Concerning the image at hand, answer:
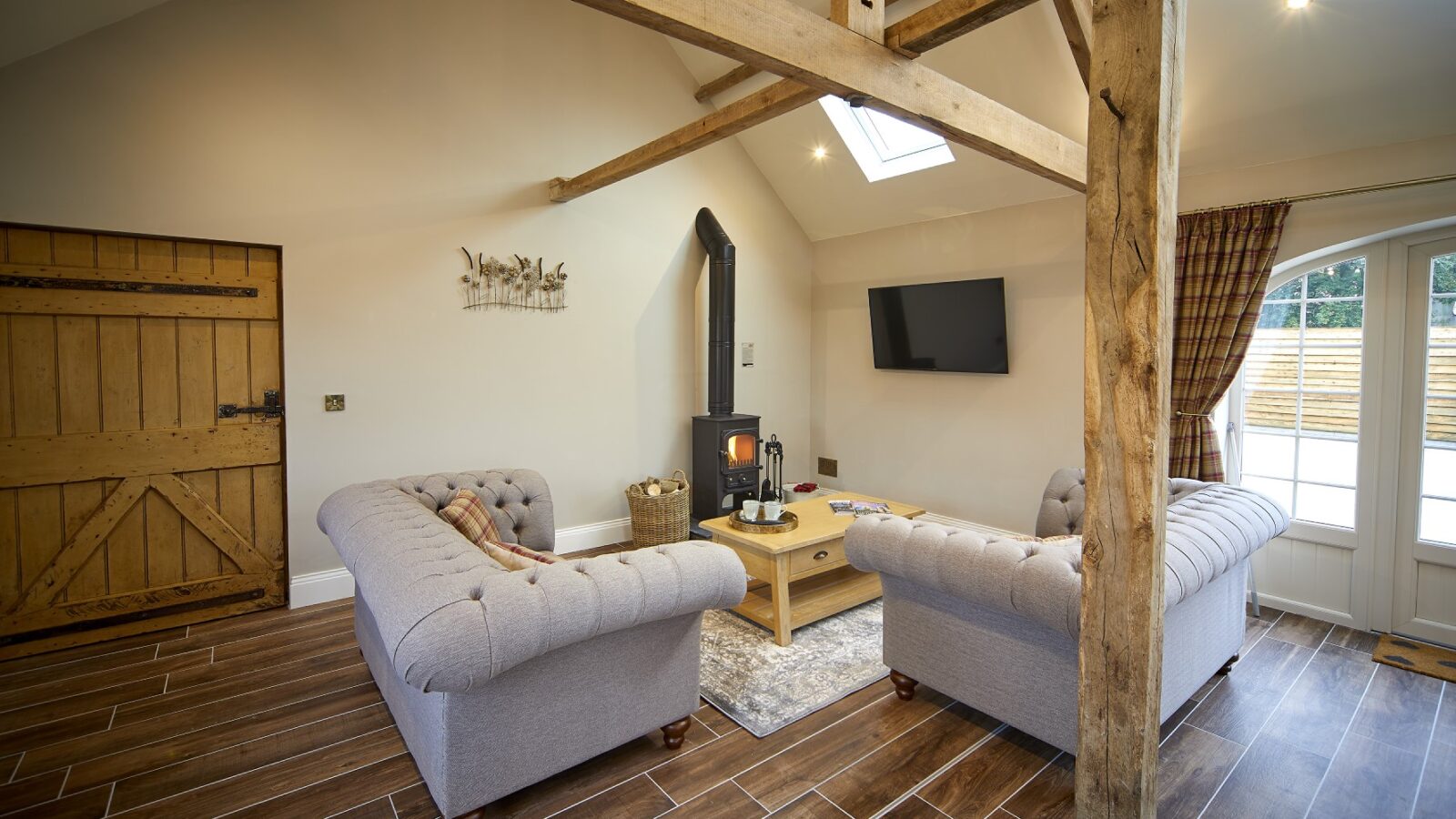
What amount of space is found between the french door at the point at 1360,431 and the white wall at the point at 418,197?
11.5 feet

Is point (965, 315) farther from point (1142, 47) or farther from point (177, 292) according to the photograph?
point (177, 292)

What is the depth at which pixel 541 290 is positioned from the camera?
462 cm

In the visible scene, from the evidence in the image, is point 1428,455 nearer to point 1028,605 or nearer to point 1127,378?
point 1028,605

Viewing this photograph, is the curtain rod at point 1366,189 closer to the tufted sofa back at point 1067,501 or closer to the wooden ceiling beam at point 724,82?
the tufted sofa back at point 1067,501

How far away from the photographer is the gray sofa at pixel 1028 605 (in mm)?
2150

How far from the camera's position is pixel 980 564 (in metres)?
2.25

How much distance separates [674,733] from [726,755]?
20 cm

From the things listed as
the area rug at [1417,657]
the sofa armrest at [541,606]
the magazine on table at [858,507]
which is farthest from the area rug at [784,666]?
the area rug at [1417,657]

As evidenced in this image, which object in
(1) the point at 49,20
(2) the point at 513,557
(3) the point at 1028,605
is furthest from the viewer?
(1) the point at 49,20

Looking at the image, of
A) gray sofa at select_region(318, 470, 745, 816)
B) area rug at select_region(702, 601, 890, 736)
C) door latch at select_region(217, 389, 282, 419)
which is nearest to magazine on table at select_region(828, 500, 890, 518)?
area rug at select_region(702, 601, 890, 736)

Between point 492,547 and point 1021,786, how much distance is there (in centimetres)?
197

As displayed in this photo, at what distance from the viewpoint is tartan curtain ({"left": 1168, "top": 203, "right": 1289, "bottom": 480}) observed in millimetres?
3629

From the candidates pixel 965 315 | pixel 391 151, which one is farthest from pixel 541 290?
pixel 965 315

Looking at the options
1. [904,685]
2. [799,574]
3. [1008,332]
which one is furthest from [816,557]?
[1008,332]
